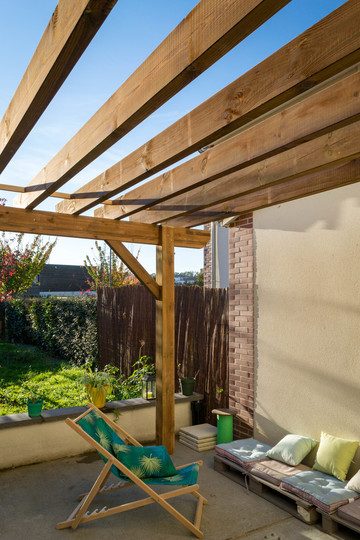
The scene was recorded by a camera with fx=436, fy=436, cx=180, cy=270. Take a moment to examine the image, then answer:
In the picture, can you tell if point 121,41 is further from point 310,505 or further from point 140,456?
point 310,505

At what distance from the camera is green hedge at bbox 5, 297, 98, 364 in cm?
1041

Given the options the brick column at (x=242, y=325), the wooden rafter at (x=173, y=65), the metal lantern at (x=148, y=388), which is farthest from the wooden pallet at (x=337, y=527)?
the wooden rafter at (x=173, y=65)

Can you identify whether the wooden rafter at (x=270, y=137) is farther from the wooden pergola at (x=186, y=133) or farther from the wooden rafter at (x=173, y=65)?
the wooden rafter at (x=173, y=65)

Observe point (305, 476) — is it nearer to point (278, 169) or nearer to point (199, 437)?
point (199, 437)

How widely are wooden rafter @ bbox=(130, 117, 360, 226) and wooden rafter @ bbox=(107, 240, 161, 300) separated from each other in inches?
26.2

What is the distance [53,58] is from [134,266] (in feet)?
11.9

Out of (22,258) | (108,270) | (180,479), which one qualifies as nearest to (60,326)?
(22,258)

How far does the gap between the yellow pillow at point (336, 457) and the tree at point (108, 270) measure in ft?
40.4

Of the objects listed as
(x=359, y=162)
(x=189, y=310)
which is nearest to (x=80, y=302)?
(x=189, y=310)

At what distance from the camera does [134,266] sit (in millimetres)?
5449

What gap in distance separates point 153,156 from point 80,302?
7735mm

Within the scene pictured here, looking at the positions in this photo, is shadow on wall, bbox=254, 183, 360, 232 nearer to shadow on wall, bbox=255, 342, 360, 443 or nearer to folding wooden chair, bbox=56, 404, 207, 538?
shadow on wall, bbox=255, 342, 360, 443

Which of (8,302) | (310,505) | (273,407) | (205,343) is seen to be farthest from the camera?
(8,302)

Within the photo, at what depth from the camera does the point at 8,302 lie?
47.6ft
